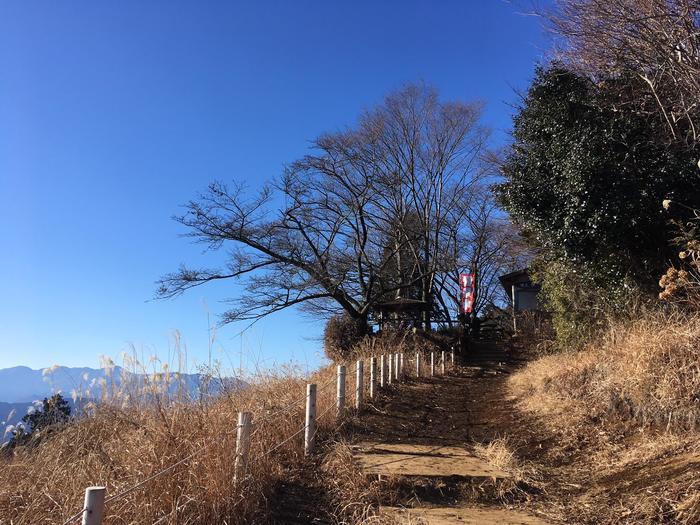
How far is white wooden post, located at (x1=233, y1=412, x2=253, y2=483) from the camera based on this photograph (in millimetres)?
4789

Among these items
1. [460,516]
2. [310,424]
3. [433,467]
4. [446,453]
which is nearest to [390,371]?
[446,453]

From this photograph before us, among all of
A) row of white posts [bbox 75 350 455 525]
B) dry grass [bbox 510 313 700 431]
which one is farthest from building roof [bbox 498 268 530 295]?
dry grass [bbox 510 313 700 431]

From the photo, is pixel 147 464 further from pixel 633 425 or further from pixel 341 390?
pixel 633 425

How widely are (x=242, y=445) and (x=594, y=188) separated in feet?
23.7

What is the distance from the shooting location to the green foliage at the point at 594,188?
8.95 meters

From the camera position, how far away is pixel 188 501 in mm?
3953

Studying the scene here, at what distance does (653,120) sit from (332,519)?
29.1 feet

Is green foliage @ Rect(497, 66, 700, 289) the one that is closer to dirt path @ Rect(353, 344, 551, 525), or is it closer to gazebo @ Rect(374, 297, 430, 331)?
dirt path @ Rect(353, 344, 551, 525)

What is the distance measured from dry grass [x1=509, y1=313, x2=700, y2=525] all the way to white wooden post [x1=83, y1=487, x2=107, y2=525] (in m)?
3.69

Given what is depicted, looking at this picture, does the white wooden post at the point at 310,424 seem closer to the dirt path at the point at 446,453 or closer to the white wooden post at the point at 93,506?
the dirt path at the point at 446,453

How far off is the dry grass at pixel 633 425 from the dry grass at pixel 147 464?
2939 mm

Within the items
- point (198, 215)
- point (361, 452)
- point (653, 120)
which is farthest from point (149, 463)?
point (198, 215)

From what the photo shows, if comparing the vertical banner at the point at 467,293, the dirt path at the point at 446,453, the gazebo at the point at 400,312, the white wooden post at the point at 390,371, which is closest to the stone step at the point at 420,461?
the dirt path at the point at 446,453

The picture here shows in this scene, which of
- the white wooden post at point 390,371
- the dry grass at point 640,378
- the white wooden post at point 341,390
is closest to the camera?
the dry grass at point 640,378
